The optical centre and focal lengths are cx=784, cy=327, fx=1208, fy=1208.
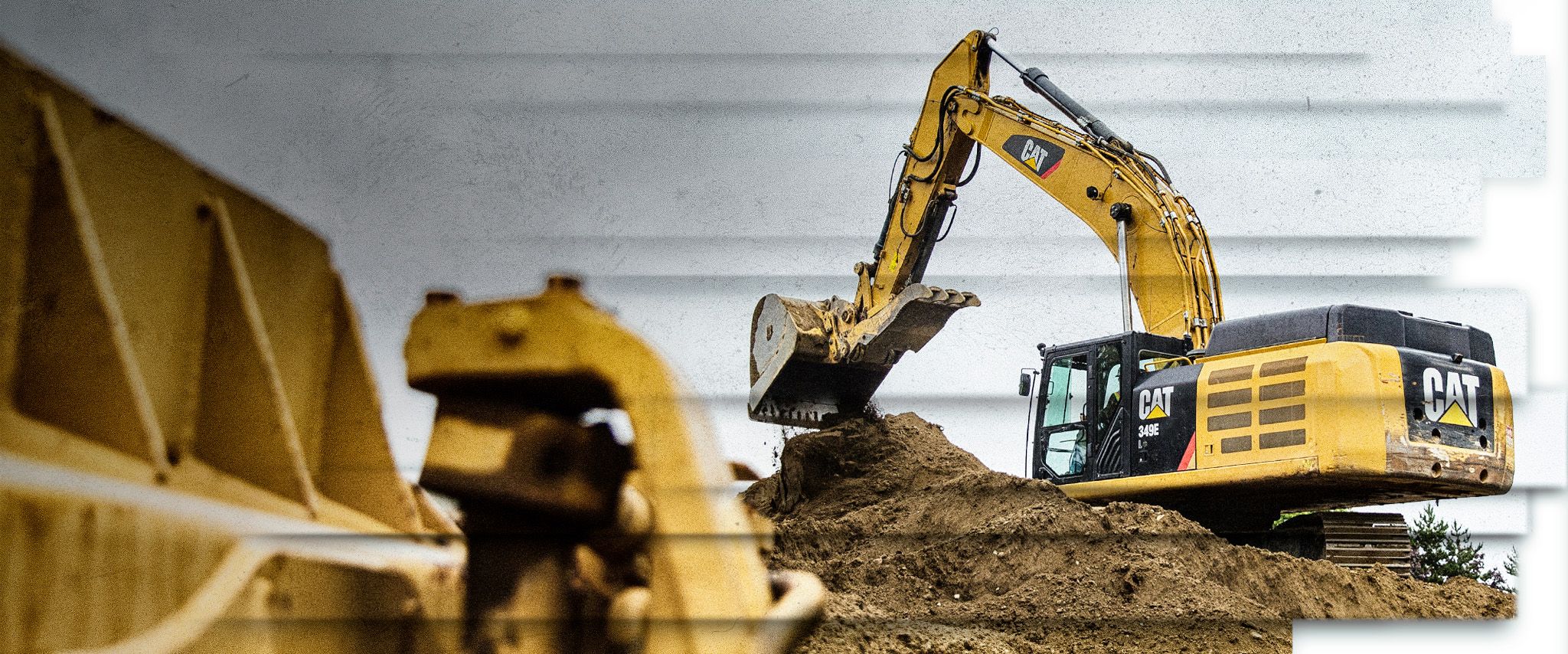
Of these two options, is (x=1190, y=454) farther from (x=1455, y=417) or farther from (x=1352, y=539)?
(x=1352, y=539)

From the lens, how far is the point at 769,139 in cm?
249

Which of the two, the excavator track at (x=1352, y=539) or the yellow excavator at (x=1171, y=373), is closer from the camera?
the yellow excavator at (x=1171, y=373)

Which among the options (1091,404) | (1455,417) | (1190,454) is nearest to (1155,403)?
(1190,454)

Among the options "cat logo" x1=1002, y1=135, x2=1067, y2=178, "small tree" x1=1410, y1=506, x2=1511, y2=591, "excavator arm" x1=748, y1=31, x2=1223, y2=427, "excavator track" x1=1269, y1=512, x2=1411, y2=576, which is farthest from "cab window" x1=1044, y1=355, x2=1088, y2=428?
"small tree" x1=1410, y1=506, x2=1511, y2=591

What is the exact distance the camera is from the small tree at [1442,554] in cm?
328

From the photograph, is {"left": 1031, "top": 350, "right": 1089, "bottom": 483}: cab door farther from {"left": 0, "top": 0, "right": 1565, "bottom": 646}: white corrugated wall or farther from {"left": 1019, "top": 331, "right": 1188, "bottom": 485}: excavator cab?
{"left": 0, "top": 0, "right": 1565, "bottom": 646}: white corrugated wall

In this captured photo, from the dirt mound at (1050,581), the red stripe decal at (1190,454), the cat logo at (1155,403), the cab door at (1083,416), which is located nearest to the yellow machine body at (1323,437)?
the red stripe decal at (1190,454)

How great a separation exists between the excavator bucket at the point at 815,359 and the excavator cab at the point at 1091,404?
0.84 meters

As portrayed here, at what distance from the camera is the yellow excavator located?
14.6 feet

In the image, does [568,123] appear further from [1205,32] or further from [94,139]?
[1205,32]

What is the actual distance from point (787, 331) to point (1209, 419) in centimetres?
231

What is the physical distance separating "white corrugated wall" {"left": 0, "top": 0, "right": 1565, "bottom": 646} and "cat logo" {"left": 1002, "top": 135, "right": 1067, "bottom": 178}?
2.60 metres

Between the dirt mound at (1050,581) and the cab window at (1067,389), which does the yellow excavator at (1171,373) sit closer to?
the cab window at (1067,389)

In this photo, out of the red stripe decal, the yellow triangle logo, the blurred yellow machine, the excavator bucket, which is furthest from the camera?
the excavator bucket
